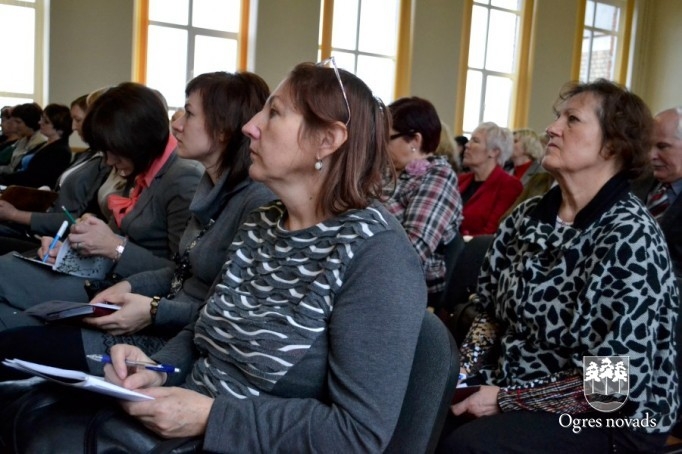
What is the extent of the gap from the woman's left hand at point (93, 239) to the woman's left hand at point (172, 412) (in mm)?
1189

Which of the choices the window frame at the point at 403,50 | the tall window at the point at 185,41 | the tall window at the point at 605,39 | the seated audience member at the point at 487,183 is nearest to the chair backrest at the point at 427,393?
the seated audience member at the point at 487,183

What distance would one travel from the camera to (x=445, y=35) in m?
9.48

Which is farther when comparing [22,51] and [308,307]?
[22,51]

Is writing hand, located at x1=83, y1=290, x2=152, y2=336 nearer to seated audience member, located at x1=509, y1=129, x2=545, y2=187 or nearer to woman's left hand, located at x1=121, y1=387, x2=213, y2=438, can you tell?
woman's left hand, located at x1=121, y1=387, x2=213, y2=438

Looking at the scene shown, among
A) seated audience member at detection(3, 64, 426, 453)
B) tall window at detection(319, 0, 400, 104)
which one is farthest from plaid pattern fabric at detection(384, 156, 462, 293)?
tall window at detection(319, 0, 400, 104)

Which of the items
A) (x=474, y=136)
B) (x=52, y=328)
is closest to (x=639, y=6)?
(x=474, y=136)

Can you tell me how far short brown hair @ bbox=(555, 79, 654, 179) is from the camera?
1740mm

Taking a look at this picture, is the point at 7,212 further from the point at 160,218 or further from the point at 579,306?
the point at 579,306

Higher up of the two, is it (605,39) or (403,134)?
(605,39)

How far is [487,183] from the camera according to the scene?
4227mm

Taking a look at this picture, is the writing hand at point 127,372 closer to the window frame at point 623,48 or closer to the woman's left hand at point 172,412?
the woman's left hand at point 172,412

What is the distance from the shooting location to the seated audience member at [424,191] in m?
2.86

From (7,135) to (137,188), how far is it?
206 inches

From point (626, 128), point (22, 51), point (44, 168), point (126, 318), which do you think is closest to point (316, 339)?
point (126, 318)
